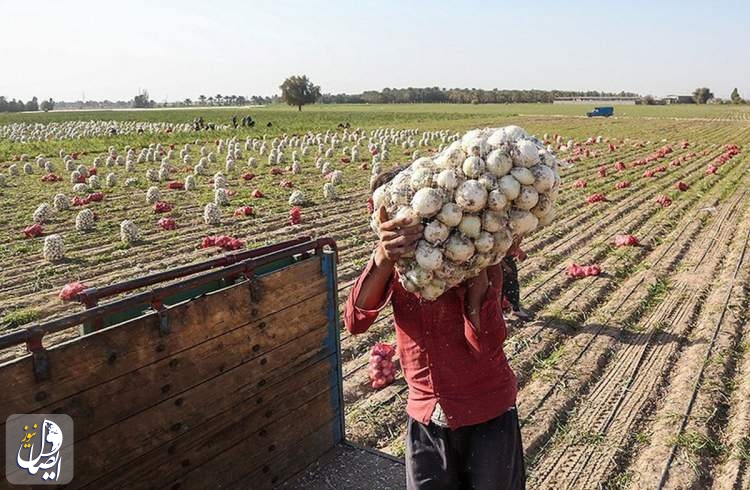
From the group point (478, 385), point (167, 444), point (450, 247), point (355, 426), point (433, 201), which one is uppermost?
point (433, 201)

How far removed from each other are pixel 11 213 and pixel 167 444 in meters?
16.8

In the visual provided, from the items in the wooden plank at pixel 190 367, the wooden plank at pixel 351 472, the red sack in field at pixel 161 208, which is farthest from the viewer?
the red sack in field at pixel 161 208

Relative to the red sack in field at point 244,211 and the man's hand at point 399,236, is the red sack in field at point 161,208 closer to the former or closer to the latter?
the red sack in field at point 244,211

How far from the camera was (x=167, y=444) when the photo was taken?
399 cm

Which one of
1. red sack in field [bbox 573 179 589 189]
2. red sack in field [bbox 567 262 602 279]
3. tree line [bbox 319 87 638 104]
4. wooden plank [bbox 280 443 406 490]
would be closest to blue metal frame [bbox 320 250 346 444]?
wooden plank [bbox 280 443 406 490]

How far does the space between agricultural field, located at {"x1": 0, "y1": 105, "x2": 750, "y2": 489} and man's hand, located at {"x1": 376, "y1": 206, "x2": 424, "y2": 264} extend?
3556 mm

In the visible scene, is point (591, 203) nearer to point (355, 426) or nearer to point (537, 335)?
point (537, 335)

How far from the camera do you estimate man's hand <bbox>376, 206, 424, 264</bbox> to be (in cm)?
312

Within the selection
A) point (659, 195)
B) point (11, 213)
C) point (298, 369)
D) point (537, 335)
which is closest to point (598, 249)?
point (537, 335)

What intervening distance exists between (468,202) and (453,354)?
834 millimetres

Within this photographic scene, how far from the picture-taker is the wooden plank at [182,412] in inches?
141

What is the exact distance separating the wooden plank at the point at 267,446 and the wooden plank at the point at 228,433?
0.06 feet

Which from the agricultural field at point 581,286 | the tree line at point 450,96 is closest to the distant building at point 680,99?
the tree line at point 450,96

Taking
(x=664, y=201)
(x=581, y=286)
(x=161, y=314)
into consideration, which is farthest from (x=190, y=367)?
(x=664, y=201)
